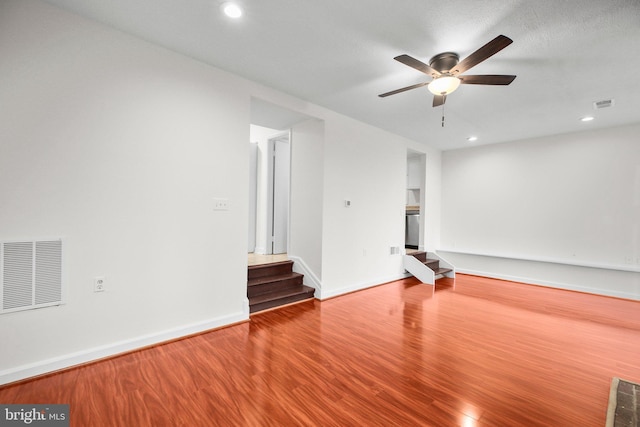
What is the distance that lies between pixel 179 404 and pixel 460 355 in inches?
91.5

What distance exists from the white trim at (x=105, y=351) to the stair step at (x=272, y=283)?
1.59 feet

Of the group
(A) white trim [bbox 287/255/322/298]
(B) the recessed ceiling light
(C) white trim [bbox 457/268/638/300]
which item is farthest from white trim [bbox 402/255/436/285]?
(B) the recessed ceiling light

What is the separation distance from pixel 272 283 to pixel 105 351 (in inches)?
74.3

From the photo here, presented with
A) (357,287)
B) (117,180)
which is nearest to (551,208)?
(357,287)

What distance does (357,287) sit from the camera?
14.9ft

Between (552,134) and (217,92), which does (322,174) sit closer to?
(217,92)

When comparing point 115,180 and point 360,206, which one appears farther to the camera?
point 360,206

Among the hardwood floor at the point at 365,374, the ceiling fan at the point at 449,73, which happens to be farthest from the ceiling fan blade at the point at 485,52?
the hardwood floor at the point at 365,374

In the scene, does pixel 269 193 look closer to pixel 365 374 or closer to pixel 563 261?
pixel 365 374

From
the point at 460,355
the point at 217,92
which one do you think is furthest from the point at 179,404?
the point at 217,92

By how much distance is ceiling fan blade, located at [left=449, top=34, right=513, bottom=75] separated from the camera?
72.9 inches

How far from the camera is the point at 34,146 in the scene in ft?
6.65

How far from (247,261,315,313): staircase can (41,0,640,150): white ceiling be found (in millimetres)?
2303

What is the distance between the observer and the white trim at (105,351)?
6.44 feet
